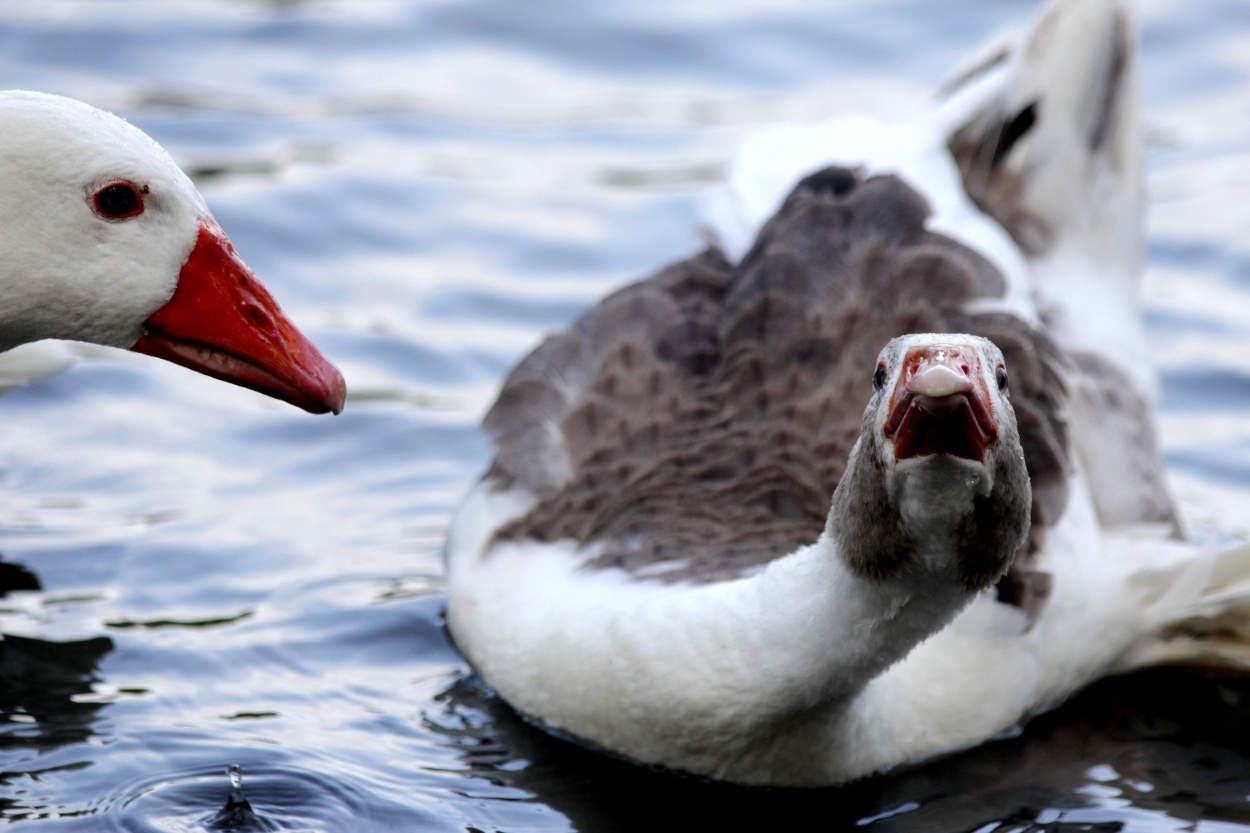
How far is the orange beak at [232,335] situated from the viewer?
5414 millimetres

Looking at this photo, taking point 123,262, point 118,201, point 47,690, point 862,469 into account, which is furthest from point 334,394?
point 47,690

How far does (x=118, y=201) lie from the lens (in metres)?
5.15

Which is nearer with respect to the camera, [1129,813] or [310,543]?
[1129,813]

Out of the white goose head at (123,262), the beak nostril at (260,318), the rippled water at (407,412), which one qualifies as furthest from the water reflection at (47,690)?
the beak nostril at (260,318)

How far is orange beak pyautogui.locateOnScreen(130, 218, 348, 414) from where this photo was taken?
17.8ft

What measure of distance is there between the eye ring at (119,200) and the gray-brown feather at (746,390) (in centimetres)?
208

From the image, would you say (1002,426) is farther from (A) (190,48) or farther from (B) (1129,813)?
(A) (190,48)

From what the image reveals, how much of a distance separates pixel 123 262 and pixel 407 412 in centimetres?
398

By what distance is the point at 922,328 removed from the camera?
6.99m

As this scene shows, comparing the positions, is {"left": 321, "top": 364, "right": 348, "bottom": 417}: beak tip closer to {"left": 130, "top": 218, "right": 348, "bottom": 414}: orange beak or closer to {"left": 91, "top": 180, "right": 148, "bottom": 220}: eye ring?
{"left": 130, "top": 218, "right": 348, "bottom": 414}: orange beak

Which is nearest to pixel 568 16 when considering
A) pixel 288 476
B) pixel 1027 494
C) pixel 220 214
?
pixel 220 214

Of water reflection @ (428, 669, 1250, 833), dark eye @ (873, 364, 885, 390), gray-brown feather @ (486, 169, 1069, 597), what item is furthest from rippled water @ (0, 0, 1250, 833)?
dark eye @ (873, 364, 885, 390)

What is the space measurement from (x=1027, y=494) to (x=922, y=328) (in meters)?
2.13

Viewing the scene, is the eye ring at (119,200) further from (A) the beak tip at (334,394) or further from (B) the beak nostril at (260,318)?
(A) the beak tip at (334,394)
